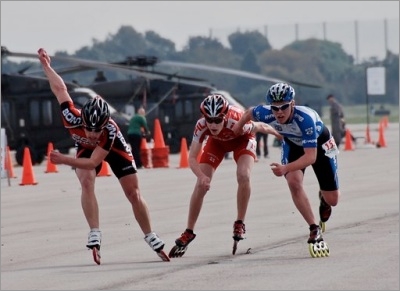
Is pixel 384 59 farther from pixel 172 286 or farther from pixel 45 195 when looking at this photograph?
pixel 172 286

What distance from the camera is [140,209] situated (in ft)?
53.9

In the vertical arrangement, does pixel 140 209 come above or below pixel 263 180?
above

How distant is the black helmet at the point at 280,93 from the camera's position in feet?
51.3

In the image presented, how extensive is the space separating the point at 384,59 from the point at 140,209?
11251 centimetres

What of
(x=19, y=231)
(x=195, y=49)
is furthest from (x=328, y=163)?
(x=195, y=49)

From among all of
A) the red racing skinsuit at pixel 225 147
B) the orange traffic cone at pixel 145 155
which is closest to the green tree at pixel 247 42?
the orange traffic cone at pixel 145 155

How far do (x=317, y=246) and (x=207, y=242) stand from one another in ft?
7.36

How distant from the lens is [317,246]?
54.2ft

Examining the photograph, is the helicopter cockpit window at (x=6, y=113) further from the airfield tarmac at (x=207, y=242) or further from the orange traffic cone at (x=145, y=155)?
the airfield tarmac at (x=207, y=242)

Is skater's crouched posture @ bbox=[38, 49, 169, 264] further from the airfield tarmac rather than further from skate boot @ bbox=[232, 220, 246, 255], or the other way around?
skate boot @ bbox=[232, 220, 246, 255]

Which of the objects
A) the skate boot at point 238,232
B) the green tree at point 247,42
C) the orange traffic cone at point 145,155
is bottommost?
the green tree at point 247,42

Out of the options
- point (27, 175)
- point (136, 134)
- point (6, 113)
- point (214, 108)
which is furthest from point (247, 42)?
point (214, 108)

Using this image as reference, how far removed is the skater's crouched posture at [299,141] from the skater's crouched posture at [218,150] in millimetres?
231

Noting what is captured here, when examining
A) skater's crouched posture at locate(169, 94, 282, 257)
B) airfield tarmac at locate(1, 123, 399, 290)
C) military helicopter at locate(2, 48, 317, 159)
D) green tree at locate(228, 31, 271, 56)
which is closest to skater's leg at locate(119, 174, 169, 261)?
airfield tarmac at locate(1, 123, 399, 290)
